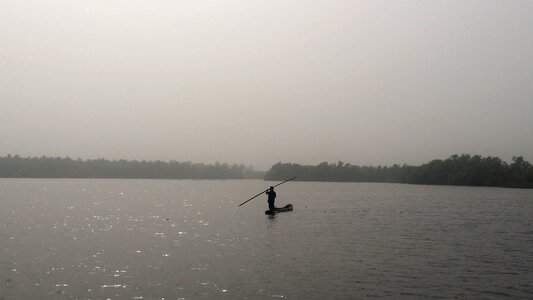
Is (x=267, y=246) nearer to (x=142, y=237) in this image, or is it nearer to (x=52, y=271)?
(x=142, y=237)

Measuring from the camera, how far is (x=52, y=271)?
77.1 ft

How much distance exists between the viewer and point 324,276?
73.8 ft

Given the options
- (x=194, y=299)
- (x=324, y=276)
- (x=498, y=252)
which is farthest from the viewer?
(x=498, y=252)

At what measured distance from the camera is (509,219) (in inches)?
2079

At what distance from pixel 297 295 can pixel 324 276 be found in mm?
3608

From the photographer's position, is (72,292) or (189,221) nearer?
(72,292)

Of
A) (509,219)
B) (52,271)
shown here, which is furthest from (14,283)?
(509,219)

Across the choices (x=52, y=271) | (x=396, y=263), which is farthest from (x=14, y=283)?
(x=396, y=263)

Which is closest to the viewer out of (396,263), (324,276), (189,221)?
(324,276)

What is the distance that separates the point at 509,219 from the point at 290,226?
81.0 ft

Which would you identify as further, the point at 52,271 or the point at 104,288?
the point at 52,271

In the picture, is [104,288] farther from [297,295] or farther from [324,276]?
[324,276]

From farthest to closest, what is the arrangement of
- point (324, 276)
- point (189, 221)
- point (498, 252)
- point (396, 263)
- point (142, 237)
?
point (189, 221), point (142, 237), point (498, 252), point (396, 263), point (324, 276)

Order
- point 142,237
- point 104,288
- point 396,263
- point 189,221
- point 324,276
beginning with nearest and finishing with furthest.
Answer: point 104,288 → point 324,276 → point 396,263 → point 142,237 → point 189,221
